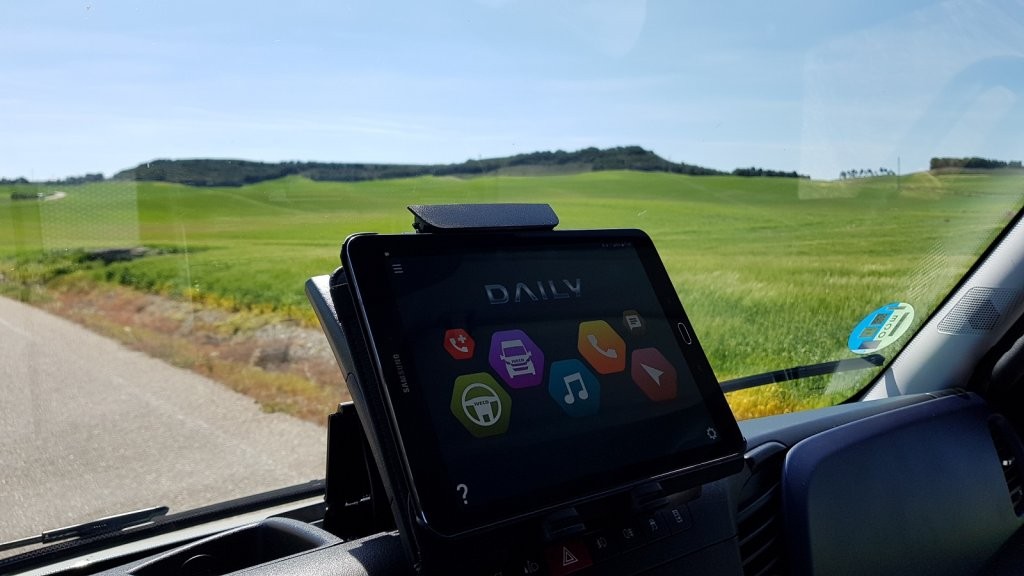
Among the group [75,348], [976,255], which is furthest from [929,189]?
[75,348]

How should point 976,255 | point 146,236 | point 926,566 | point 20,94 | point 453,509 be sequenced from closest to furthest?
point 453,509 < point 20,94 < point 146,236 < point 926,566 < point 976,255

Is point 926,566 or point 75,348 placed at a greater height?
point 75,348

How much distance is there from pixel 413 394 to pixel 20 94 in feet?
3.78

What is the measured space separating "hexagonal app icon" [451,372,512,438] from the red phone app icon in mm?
40

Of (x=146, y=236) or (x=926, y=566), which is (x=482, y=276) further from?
(x=926, y=566)

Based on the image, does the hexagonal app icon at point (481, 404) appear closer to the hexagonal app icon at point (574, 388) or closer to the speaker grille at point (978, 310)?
the hexagonal app icon at point (574, 388)

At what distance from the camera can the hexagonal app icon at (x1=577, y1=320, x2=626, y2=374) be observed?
1.82 m

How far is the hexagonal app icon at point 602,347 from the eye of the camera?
1.82 metres

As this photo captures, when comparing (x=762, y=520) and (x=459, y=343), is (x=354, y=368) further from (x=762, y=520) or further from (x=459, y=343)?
(x=762, y=520)

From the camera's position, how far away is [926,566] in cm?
289

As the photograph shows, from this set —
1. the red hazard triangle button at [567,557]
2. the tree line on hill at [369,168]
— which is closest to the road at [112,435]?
the tree line on hill at [369,168]

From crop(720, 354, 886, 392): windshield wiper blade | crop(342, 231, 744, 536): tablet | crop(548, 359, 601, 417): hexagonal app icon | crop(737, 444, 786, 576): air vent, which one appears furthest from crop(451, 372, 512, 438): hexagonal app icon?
crop(720, 354, 886, 392): windshield wiper blade

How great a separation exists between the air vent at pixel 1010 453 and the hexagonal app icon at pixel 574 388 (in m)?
2.22

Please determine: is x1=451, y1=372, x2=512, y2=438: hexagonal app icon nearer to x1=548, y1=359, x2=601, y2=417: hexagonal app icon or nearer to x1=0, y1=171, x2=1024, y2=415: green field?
x1=548, y1=359, x2=601, y2=417: hexagonal app icon
